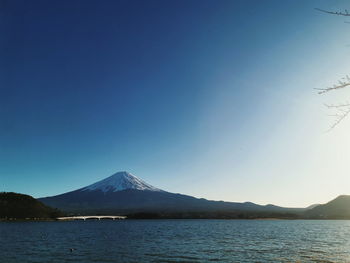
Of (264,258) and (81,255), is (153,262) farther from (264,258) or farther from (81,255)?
(264,258)

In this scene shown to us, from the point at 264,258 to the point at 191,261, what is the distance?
10680 millimetres

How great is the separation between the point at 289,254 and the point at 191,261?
16.9 m

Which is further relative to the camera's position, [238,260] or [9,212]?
[9,212]

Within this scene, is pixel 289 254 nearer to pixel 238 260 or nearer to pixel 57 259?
pixel 238 260

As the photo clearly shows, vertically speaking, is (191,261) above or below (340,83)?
below

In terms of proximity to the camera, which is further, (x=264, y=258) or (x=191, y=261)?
(x=264, y=258)

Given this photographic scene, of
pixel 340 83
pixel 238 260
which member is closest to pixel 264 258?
pixel 238 260

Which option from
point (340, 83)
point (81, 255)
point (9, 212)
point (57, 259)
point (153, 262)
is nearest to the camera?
point (340, 83)

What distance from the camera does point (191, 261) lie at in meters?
37.1

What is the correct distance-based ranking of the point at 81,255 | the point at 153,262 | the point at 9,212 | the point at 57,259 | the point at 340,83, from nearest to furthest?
the point at 340,83, the point at 153,262, the point at 57,259, the point at 81,255, the point at 9,212

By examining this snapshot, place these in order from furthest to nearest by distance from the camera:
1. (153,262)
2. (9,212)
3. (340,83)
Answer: (9,212), (153,262), (340,83)

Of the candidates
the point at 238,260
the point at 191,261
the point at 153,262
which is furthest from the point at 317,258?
the point at 153,262

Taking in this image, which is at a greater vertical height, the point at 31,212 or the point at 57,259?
the point at 31,212

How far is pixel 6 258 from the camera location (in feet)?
129
